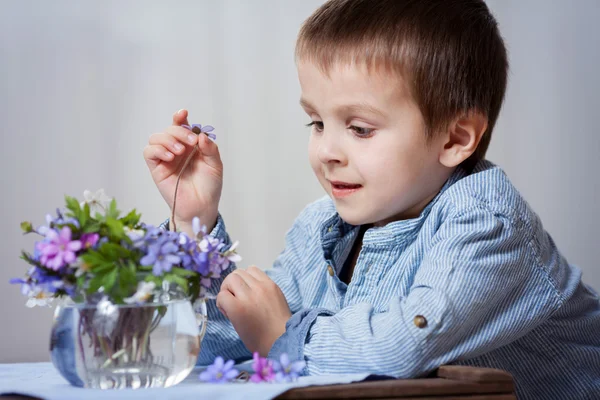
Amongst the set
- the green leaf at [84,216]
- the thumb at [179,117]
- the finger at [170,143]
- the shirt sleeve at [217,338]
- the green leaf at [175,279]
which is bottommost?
the shirt sleeve at [217,338]

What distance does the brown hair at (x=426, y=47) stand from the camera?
1199 millimetres

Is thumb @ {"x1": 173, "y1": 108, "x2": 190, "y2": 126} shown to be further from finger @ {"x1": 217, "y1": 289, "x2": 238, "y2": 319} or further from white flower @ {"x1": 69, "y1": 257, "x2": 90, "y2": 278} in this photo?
white flower @ {"x1": 69, "y1": 257, "x2": 90, "y2": 278}

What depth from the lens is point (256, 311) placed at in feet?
3.73

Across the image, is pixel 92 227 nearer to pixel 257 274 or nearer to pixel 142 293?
pixel 142 293

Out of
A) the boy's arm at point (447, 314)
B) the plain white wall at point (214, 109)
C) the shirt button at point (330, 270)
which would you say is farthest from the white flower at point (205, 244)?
the plain white wall at point (214, 109)

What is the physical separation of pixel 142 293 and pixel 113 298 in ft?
0.10

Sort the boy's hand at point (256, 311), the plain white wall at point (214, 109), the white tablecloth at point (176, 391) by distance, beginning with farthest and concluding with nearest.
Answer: the plain white wall at point (214, 109) → the boy's hand at point (256, 311) → the white tablecloth at point (176, 391)

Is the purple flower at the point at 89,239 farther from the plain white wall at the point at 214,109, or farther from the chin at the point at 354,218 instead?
the plain white wall at the point at 214,109

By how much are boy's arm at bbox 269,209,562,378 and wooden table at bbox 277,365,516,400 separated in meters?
0.09

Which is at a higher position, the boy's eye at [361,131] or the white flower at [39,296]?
the boy's eye at [361,131]

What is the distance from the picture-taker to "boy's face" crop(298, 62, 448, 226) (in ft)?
3.88

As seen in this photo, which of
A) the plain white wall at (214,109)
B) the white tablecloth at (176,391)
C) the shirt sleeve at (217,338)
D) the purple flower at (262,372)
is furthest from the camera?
the plain white wall at (214,109)

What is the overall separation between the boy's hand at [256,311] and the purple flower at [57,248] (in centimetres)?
39

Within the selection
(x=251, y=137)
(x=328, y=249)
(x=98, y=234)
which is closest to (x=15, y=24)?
(x=251, y=137)
